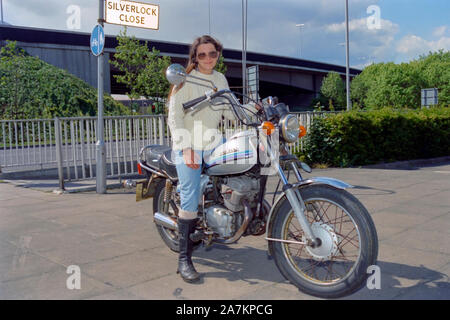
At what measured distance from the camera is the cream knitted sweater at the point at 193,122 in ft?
12.5

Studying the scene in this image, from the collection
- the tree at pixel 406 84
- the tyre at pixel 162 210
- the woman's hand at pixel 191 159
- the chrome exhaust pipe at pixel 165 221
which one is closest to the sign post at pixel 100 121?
the tyre at pixel 162 210

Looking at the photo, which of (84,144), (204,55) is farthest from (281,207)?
(84,144)

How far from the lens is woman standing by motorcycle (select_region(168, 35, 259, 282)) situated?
379 centimetres

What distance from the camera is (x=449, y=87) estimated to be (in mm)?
61125

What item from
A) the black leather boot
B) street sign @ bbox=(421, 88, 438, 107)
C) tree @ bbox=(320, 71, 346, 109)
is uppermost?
tree @ bbox=(320, 71, 346, 109)

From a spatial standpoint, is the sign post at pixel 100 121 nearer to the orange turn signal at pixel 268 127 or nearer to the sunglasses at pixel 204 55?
the sunglasses at pixel 204 55

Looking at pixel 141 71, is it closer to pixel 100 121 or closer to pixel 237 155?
pixel 100 121

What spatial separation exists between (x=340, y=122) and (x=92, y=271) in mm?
9088

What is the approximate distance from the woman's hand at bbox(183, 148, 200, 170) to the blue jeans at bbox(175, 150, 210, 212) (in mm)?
51

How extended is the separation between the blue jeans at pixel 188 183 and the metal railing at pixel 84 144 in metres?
4.75

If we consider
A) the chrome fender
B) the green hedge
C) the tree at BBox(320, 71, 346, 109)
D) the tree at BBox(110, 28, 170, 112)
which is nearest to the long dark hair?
the chrome fender

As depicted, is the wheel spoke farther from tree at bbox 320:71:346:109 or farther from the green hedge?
tree at bbox 320:71:346:109
